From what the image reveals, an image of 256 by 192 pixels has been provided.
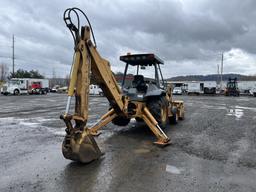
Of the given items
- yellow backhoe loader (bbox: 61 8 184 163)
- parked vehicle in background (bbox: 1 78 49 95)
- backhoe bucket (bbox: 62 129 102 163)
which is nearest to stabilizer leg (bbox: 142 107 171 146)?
yellow backhoe loader (bbox: 61 8 184 163)

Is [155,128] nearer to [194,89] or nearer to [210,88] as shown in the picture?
[194,89]

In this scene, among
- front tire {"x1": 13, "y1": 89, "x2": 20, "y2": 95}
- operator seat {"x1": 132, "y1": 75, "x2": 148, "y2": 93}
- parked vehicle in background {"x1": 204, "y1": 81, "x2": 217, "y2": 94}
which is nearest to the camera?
operator seat {"x1": 132, "y1": 75, "x2": 148, "y2": 93}

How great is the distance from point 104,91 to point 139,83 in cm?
260

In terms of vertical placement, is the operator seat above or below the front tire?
above

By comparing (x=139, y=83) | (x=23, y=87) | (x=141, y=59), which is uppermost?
(x=141, y=59)

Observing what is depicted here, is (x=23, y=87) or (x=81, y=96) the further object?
(x=23, y=87)

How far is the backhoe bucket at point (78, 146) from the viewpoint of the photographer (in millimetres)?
4871

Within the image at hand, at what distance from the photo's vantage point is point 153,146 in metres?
6.75

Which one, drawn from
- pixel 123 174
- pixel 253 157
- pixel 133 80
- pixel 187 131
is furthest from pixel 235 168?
pixel 133 80

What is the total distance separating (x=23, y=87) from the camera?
144 feet

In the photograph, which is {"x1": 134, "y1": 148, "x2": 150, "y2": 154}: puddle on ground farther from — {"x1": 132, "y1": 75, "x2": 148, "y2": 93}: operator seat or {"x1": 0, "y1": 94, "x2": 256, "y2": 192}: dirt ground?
{"x1": 132, "y1": 75, "x2": 148, "y2": 93}: operator seat

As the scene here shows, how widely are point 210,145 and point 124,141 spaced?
92.0 inches

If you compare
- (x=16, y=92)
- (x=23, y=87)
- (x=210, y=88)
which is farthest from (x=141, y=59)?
(x=210, y=88)

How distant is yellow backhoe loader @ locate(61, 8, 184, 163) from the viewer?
4.95m
